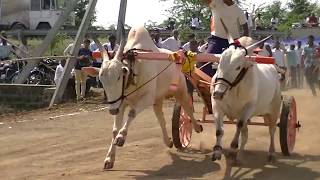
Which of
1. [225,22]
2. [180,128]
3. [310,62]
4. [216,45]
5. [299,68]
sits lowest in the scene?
[180,128]

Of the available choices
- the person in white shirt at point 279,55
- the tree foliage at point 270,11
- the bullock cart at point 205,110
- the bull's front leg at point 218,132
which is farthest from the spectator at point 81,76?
the tree foliage at point 270,11

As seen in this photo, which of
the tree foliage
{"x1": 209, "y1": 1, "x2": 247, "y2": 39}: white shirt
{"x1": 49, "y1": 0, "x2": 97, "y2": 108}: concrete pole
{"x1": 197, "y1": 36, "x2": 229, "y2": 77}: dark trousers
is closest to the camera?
{"x1": 209, "y1": 1, "x2": 247, "y2": 39}: white shirt

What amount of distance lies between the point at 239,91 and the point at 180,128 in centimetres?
244

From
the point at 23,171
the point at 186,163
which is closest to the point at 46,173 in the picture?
the point at 23,171

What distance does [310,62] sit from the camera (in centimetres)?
2133

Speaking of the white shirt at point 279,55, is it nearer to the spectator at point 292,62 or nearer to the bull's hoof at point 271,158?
the spectator at point 292,62

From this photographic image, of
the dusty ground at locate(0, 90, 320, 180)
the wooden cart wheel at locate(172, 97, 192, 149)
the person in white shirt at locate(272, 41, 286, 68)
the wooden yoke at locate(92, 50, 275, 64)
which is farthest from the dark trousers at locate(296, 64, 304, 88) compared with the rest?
the wooden yoke at locate(92, 50, 275, 64)

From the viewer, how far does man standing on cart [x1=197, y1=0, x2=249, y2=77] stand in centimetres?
996

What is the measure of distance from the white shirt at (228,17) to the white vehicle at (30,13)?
29.3 m

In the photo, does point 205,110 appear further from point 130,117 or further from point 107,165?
point 107,165

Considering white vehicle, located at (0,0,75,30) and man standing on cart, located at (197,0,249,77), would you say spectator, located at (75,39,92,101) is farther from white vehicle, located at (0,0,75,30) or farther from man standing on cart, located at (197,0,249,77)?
white vehicle, located at (0,0,75,30)

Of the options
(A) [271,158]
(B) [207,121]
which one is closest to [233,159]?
(A) [271,158]

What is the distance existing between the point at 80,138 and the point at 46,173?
9.68ft

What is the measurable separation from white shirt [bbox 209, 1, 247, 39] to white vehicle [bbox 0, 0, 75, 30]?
29339 mm
